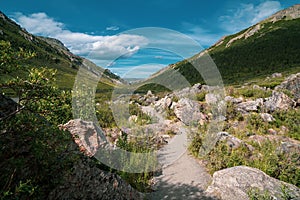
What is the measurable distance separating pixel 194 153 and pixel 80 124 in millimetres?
4777

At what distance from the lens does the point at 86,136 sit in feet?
13.7

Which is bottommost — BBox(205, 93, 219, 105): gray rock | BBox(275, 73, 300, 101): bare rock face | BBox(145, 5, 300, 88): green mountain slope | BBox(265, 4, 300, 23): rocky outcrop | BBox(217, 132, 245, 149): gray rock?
BBox(217, 132, 245, 149): gray rock

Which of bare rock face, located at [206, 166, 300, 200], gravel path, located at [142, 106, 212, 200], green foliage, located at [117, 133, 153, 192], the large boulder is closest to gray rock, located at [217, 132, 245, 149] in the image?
gravel path, located at [142, 106, 212, 200]

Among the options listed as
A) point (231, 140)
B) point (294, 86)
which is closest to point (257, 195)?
point (231, 140)

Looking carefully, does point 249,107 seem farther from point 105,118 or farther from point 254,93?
point 105,118

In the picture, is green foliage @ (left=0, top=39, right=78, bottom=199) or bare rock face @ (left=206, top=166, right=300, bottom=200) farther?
bare rock face @ (left=206, top=166, right=300, bottom=200)

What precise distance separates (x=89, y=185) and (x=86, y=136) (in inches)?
44.4

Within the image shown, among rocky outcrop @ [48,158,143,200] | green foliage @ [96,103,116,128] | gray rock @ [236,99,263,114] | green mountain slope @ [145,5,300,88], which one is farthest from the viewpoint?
green mountain slope @ [145,5,300,88]

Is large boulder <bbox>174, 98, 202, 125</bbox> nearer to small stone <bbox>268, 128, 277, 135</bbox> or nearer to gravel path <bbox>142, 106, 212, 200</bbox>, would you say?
small stone <bbox>268, 128, 277, 135</bbox>

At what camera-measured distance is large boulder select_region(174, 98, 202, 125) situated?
1194 centimetres

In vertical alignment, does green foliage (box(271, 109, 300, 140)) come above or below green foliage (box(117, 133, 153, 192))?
above

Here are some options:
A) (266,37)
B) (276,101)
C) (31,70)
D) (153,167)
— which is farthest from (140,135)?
(266,37)

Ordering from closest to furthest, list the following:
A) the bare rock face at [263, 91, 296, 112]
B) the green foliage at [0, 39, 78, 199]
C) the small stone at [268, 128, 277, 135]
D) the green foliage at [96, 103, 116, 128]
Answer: the green foliage at [0, 39, 78, 199], the small stone at [268, 128, 277, 135], the green foliage at [96, 103, 116, 128], the bare rock face at [263, 91, 296, 112]

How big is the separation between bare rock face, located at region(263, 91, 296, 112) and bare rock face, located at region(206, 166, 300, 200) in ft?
25.2
